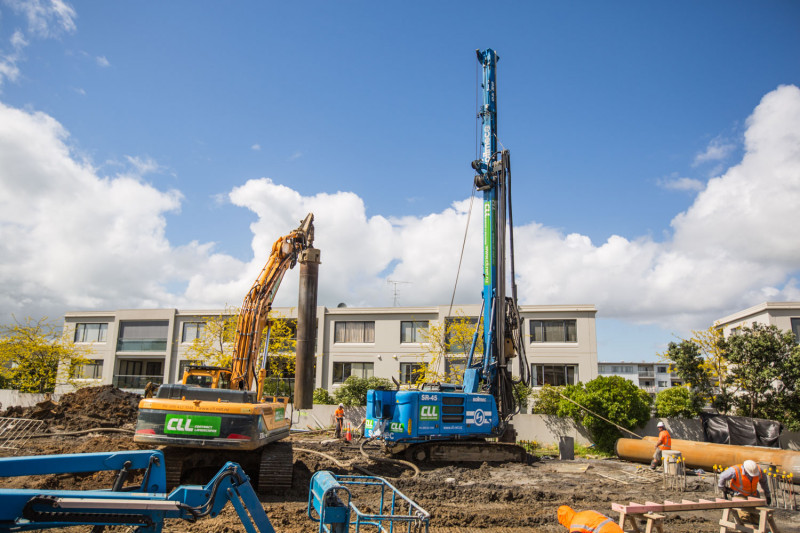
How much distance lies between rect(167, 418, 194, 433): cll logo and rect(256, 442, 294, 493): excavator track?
1.73 metres

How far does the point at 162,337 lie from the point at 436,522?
126 ft

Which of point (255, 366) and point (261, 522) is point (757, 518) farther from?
point (255, 366)

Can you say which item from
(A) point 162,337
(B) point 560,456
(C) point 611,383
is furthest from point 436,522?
(A) point 162,337

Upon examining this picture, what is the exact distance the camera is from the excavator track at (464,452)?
1677 centimetres

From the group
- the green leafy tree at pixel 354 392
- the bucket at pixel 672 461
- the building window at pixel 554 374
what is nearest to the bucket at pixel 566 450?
the bucket at pixel 672 461

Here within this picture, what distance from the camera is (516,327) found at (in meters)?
18.6

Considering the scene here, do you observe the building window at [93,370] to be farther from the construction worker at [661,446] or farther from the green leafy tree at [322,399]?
the construction worker at [661,446]

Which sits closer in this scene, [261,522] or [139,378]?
[261,522]

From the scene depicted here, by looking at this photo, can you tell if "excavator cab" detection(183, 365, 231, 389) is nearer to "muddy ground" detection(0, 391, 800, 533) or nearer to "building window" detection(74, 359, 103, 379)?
"muddy ground" detection(0, 391, 800, 533)

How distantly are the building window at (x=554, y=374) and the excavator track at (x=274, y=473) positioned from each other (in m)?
25.5

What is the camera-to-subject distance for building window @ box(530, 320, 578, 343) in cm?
3450

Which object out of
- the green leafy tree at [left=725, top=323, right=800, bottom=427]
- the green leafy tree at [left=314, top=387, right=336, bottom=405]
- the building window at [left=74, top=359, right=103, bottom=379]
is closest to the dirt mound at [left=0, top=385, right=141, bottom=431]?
the green leafy tree at [left=314, top=387, right=336, bottom=405]

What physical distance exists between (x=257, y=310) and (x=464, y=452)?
307 inches

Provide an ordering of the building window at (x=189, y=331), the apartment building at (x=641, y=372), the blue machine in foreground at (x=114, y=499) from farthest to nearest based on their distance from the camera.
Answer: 1. the apartment building at (x=641, y=372)
2. the building window at (x=189, y=331)
3. the blue machine in foreground at (x=114, y=499)
